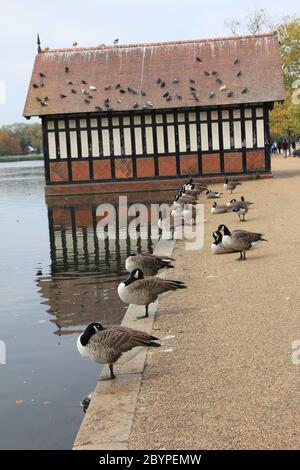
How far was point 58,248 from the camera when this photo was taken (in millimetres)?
17266

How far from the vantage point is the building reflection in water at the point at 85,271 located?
34.1ft


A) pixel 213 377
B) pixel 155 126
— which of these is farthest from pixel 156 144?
pixel 213 377

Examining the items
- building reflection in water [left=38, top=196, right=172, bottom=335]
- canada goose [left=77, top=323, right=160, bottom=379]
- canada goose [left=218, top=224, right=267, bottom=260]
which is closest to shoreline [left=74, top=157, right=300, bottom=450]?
canada goose [left=77, top=323, right=160, bottom=379]

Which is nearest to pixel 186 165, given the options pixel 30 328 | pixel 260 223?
pixel 260 223

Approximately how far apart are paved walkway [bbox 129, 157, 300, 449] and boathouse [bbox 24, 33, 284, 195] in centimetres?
2147

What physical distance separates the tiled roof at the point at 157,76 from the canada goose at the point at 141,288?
24808mm

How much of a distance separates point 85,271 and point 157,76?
75.2 ft

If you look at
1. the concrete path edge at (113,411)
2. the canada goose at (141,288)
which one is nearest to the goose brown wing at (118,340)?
the concrete path edge at (113,411)

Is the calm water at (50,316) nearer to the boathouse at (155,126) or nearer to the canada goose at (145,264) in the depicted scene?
the canada goose at (145,264)

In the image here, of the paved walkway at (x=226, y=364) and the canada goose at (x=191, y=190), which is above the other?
the canada goose at (x=191, y=190)

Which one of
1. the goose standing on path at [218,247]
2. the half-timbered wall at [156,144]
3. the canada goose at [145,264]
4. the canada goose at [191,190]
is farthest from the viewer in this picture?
the half-timbered wall at [156,144]

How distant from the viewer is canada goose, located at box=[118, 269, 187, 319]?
861cm

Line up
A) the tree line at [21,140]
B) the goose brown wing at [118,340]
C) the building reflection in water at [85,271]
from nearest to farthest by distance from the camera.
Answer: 1. the goose brown wing at [118,340]
2. the building reflection in water at [85,271]
3. the tree line at [21,140]
